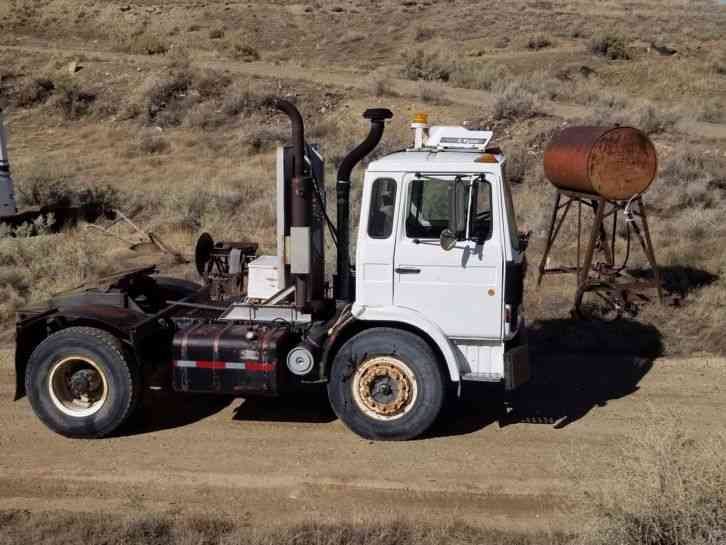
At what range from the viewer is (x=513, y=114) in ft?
80.6

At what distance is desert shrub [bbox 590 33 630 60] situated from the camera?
1480 inches

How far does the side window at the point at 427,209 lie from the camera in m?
7.68

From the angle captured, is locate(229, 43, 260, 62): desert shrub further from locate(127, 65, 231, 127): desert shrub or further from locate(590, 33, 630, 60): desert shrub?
locate(590, 33, 630, 60): desert shrub

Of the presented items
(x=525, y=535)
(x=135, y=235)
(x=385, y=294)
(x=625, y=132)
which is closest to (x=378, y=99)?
(x=135, y=235)

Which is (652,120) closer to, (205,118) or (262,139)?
(262,139)

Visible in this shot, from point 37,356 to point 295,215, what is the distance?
2732 mm

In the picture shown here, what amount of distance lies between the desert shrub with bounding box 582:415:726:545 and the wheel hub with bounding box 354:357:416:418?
237 centimetres

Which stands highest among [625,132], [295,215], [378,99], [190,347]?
[378,99]

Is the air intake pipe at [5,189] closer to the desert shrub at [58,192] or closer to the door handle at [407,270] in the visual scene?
the desert shrub at [58,192]

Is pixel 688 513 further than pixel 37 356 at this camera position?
No

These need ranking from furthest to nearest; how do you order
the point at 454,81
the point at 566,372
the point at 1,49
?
1. the point at 1,49
2. the point at 454,81
3. the point at 566,372

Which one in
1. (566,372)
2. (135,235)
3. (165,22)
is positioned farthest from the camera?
(165,22)

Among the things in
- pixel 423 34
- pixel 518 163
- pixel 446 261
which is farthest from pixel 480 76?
pixel 446 261

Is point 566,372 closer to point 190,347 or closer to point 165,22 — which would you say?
point 190,347
